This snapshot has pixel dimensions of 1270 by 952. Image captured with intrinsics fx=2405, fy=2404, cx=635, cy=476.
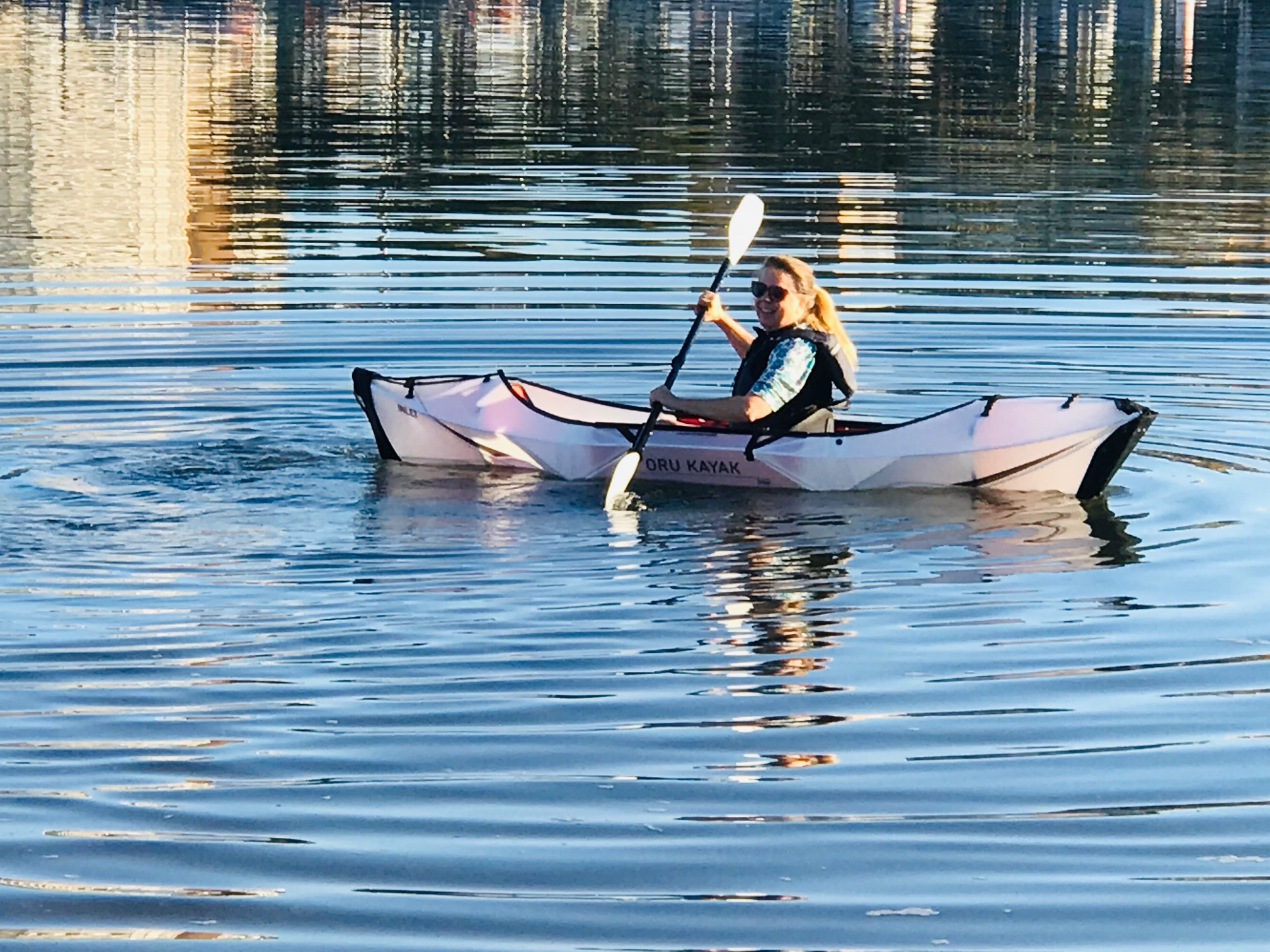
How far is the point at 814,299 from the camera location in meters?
12.4

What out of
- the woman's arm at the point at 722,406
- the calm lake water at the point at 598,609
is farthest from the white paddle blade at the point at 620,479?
the woman's arm at the point at 722,406

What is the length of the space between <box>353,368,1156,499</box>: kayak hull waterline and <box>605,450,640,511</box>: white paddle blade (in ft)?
0.83

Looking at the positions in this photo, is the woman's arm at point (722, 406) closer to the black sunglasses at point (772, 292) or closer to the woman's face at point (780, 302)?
the woman's face at point (780, 302)

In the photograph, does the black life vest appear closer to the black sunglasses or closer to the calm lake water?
the black sunglasses

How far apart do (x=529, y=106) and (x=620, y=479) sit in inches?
1161

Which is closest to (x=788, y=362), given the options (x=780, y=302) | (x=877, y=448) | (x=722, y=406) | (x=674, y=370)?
(x=780, y=302)

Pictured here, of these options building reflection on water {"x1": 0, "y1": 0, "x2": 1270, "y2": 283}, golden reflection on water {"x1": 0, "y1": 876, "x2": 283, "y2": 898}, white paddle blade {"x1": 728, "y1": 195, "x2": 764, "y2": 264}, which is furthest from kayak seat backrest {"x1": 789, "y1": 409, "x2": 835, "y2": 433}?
building reflection on water {"x1": 0, "y1": 0, "x2": 1270, "y2": 283}

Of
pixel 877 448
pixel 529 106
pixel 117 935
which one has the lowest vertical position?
pixel 117 935

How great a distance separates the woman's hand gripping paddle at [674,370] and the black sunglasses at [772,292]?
58 centimetres

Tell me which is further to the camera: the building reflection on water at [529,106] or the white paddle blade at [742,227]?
the building reflection on water at [529,106]

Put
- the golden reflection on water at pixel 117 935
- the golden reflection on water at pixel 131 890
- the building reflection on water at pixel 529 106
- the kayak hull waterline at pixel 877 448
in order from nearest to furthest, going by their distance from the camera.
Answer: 1. the golden reflection on water at pixel 117 935
2. the golden reflection on water at pixel 131 890
3. the kayak hull waterline at pixel 877 448
4. the building reflection on water at pixel 529 106

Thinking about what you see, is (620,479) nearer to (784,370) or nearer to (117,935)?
(784,370)

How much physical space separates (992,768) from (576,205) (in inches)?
748

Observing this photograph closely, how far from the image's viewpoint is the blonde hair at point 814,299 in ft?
40.3
